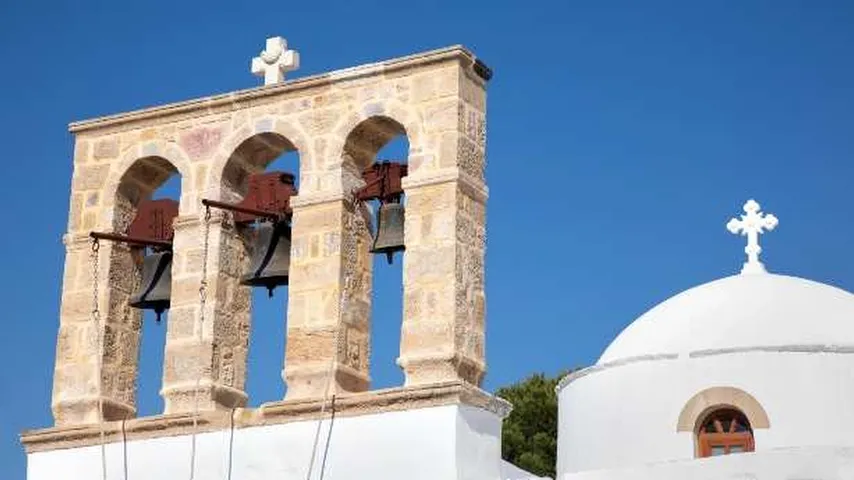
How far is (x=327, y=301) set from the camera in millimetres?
8375

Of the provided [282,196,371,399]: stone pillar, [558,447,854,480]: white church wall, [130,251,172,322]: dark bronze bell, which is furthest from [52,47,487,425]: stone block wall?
[558,447,854,480]: white church wall

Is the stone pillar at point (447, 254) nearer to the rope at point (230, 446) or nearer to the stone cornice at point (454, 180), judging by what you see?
the stone cornice at point (454, 180)

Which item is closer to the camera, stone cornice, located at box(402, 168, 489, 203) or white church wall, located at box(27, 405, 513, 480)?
white church wall, located at box(27, 405, 513, 480)

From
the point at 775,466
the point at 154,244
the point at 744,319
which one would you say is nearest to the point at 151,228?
the point at 154,244

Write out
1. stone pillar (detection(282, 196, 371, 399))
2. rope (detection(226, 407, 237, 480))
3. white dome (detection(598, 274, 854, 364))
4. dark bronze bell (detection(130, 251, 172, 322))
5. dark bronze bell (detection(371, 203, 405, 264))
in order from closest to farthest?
stone pillar (detection(282, 196, 371, 399)) < rope (detection(226, 407, 237, 480)) < dark bronze bell (detection(371, 203, 405, 264)) < dark bronze bell (detection(130, 251, 172, 322)) < white dome (detection(598, 274, 854, 364))

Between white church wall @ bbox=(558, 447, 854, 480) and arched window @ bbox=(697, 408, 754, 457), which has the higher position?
arched window @ bbox=(697, 408, 754, 457)

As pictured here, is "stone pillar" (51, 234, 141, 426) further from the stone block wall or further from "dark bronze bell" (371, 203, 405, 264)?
"dark bronze bell" (371, 203, 405, 264)

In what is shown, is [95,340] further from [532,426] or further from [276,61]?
[532,426]

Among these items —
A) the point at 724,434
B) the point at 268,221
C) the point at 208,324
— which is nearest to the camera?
the point at 208,324

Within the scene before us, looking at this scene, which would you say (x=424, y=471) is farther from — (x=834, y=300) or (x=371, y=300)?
(x=834, y=300)

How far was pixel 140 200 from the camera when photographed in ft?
31.4

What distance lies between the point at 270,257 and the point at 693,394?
4729 mm

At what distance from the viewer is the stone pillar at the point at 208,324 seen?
8.63 meters

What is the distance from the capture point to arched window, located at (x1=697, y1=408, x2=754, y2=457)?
1197cm
